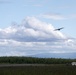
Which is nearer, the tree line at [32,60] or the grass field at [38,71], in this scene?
the grass field at [38,71]

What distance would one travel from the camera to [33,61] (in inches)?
2832

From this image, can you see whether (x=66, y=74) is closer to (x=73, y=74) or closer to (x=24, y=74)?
(x=73, y=74)

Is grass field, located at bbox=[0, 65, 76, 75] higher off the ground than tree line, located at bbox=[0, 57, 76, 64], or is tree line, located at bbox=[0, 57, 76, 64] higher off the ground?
tree line, located at bbox=[0, 57, 76, 64]

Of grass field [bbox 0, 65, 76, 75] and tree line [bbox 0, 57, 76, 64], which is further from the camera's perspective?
tree line [bbox 0, 57, 76, 64]

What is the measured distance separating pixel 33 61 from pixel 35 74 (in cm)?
4073

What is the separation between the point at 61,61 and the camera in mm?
71062

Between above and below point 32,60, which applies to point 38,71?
below

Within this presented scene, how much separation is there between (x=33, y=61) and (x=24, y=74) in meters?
41.2

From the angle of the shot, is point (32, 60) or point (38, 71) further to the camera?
point (32, 60)

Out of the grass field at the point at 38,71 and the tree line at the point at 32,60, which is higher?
the tree line at the point at 32,60

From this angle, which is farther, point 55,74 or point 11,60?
point 11,60

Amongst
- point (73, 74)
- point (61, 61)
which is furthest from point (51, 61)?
point (73, 74)

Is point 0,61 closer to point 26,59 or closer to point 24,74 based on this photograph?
point 26,59

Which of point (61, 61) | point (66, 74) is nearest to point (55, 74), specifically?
point (66, 74)
